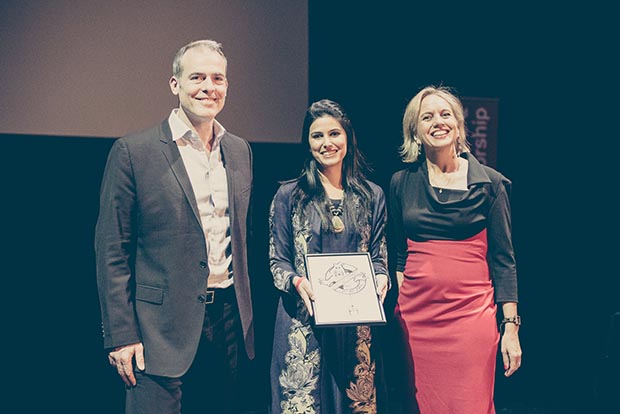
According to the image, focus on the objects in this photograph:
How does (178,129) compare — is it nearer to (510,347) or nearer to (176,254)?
(176,254)

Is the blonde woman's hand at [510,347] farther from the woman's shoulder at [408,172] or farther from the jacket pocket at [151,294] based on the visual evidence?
the jacket pocket at [151,294]

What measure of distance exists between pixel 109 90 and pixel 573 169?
115 inches

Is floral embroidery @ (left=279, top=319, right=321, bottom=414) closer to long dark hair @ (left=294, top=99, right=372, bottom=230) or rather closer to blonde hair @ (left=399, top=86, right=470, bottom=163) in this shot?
long dark hair @ (left=294, top=99, right=372, bottom=230)

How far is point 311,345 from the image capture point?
8.21ft

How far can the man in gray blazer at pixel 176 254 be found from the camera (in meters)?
2.19

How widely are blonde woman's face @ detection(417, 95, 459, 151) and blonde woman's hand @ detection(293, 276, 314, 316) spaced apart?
30.9 inches

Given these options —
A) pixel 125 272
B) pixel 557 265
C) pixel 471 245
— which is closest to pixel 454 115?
pixel 471 245

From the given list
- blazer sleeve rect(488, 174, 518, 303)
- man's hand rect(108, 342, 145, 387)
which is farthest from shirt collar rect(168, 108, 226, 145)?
blazer sleeve rect(488, 174, 518, 303)

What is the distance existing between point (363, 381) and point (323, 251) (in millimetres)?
522

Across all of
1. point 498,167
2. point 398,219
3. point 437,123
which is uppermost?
point 437,123

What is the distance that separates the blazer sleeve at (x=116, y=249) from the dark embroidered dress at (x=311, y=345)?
594 millimetres

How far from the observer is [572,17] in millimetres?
4121

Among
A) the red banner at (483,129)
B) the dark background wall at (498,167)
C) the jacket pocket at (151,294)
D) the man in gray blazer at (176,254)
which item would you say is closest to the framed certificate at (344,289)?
the man in gray blazer at (176,254)

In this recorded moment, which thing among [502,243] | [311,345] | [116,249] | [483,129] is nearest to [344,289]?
[311,345]
